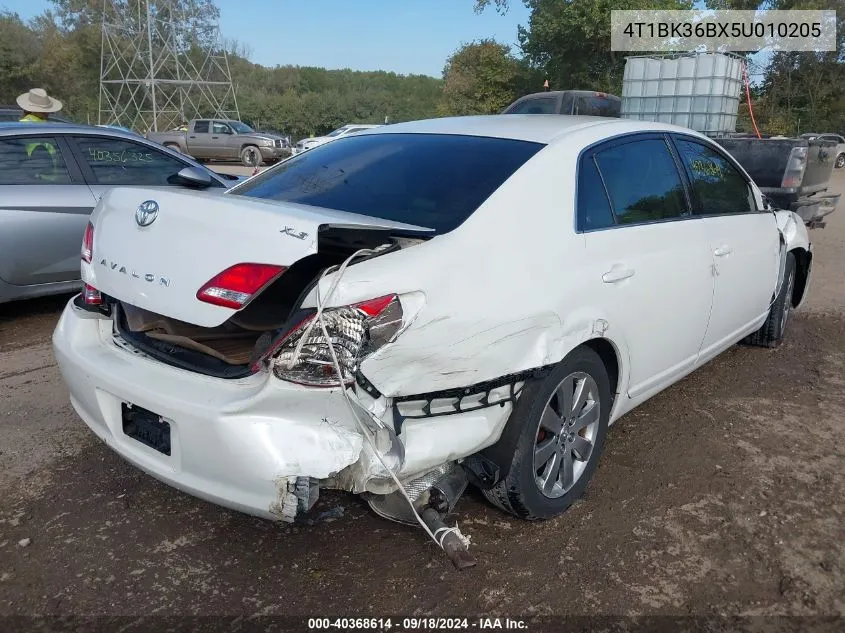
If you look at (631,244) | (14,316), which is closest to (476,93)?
(14,316)

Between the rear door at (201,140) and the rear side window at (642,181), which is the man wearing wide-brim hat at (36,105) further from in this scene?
the rear door at (201,140)

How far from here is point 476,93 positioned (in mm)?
32906

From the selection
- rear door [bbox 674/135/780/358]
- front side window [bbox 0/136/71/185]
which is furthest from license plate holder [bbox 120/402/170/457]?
front side window [bbox 0/136/71/185]

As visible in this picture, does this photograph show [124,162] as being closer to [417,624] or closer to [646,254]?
[646,254]

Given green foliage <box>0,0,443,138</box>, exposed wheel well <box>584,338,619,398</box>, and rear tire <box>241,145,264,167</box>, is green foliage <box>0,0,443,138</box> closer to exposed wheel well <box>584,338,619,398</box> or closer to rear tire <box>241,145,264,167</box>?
rear tire <box>241,145,264,167</box>

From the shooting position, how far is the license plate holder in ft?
8.06

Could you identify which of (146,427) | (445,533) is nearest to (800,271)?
(445,533)

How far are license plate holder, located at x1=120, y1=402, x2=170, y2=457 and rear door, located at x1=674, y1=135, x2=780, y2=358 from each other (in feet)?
8.88

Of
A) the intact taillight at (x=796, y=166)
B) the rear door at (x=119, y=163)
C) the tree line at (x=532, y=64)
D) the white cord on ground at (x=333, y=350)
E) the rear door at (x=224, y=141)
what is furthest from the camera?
the tree line at (x=532, y=64)

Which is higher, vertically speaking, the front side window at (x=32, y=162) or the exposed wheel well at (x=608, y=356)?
the front side window at (x=32, y=162)

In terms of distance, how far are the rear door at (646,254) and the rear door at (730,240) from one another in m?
0.15

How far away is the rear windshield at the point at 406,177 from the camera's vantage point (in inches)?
111

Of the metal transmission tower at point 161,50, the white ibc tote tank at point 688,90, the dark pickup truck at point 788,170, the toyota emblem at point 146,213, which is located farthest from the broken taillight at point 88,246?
→ the metal transmission tower at point 161,50

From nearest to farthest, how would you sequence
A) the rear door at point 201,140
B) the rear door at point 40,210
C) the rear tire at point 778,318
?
the rear tire at point 778,318
the rear door at point 40,210
the rear door at point 201,140
